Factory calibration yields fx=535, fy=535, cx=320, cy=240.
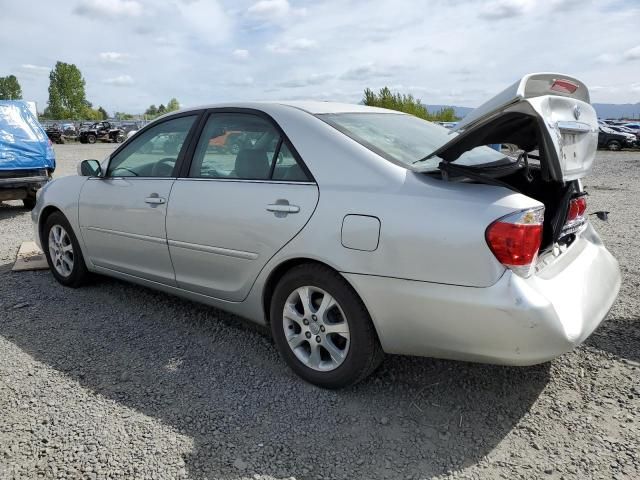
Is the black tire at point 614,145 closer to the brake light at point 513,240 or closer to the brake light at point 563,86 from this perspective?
the brake light at point 563,86

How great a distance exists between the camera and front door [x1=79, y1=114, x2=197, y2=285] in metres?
3.64

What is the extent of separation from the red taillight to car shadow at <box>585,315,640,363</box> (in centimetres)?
89

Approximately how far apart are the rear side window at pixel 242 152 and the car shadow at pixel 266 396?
3.72 feet

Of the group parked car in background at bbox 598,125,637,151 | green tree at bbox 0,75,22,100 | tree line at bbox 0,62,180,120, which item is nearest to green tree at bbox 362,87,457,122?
parked car in background at bbox 598,125,637,151

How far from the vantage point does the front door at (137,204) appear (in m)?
3.64

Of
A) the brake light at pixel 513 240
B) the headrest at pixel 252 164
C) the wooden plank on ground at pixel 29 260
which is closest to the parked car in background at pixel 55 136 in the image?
the wooden plank on ground at pixel 29 260

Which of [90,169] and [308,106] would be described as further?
[90,169]

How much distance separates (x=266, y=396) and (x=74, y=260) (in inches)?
97.9

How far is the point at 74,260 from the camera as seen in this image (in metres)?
4.50

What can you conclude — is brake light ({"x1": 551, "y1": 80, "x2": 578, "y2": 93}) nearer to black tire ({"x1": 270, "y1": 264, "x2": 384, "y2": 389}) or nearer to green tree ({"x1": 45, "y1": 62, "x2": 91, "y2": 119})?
black tire ({"x1": 270, "y1": 264, "x2": 384, "y2": 389})

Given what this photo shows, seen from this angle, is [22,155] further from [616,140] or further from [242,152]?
[616,140]

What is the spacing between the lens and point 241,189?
10.3 feet

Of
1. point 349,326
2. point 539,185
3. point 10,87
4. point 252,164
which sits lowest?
point 349,326

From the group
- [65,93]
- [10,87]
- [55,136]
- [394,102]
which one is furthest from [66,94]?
[394,102]
